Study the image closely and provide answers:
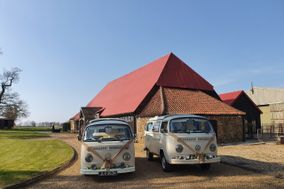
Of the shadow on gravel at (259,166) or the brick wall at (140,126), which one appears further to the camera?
the brick wall at (140,126)

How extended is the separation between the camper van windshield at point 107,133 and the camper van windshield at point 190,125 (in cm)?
178

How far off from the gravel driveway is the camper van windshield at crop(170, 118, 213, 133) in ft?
5.21

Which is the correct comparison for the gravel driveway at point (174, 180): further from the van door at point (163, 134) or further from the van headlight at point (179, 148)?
the van door at point (163, 134)

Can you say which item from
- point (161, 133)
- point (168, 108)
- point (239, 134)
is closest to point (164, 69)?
point (168, 108)

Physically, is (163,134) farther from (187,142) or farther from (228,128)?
(228,128)

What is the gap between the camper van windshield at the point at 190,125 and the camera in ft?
42.5

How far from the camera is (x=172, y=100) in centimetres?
2920

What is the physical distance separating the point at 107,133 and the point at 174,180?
3.16 meters

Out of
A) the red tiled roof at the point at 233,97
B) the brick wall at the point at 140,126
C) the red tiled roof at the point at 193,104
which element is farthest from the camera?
the red tiled roof at the point at 233,97

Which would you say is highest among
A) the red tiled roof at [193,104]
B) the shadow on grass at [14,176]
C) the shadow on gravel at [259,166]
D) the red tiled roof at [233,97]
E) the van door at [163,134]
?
the red tiled roof at [233,97]

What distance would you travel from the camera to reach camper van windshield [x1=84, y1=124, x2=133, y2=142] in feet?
41.0

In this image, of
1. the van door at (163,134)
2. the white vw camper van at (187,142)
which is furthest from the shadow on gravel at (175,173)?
the van door at (163,134)

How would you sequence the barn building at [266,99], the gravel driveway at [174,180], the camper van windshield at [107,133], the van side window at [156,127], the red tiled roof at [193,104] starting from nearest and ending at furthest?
1. the gravel driveway at [174,180]
2. the camper van windshield at [107,133]
3. the van side window at [156,127]
4. the red tiled roof at [193,104]
5. the barn building at [266,99]

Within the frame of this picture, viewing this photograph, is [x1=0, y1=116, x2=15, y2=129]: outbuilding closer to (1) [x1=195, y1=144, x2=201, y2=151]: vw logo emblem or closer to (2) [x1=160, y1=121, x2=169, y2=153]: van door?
(2) [x1=160, y1=121, x2=169, y2=153]: van door
